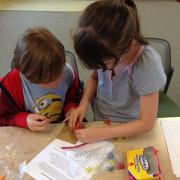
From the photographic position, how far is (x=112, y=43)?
0.81m

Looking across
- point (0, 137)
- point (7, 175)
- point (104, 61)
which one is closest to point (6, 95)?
point (0, 137)

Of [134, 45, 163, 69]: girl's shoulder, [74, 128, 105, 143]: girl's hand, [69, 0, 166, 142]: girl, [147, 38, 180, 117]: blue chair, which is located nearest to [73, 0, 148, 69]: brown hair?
[69, 0, 166, 142]: girl

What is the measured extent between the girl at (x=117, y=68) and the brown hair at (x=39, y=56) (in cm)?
13

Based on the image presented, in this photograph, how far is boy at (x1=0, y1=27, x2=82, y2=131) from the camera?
0.93m

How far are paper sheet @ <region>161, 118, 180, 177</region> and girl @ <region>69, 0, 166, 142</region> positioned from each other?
0.23 feet

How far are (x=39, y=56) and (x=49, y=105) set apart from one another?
0.29 meters

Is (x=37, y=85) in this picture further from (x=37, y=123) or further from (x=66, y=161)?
(x=66, y=161)

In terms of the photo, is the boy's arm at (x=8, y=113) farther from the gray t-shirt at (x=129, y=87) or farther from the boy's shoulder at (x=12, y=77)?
the gray t-shirt at (x=129, y=87)

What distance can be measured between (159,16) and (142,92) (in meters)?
2.43

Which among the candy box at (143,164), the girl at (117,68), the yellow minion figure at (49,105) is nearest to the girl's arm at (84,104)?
the girl at (117,68)

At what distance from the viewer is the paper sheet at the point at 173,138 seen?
0.91 m

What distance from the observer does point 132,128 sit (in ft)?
3.22

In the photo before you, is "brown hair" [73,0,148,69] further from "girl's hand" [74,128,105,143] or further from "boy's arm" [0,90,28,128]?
"boy's arm" [0,90,28,128]

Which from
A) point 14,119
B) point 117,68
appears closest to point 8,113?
point 14,119
